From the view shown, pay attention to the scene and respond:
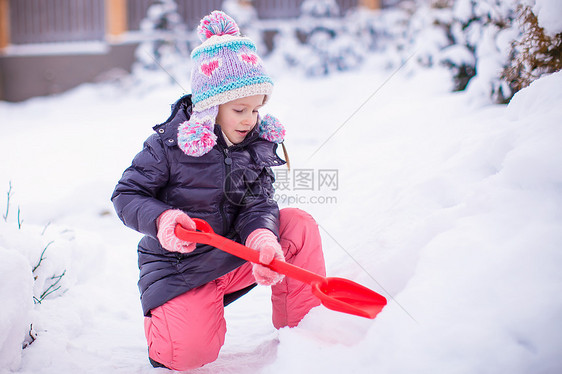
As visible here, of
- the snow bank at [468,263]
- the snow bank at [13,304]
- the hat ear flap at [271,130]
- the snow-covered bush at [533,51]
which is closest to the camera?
the snow bank at [468,263]

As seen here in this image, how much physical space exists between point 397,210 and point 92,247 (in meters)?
1.31

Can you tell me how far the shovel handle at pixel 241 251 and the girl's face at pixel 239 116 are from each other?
0.42 metres

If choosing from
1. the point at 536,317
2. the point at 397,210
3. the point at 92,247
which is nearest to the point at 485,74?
the point at 397,210

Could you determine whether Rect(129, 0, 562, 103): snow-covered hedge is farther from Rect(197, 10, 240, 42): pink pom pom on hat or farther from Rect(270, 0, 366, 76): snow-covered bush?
Rect(197, 10, 240, 42): pink pom pom on hat

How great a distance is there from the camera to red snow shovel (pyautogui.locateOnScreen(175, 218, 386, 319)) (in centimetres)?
111

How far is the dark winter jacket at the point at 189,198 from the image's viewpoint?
51.9 inches

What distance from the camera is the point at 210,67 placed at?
139 cm

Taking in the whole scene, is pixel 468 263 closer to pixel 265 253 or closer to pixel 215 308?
pixel 265 253

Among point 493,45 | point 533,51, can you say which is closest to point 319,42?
point 493,45

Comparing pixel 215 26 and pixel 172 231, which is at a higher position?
pixel 215 26

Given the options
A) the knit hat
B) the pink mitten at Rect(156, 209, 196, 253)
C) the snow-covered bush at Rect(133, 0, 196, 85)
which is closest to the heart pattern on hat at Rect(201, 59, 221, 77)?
the knit hat

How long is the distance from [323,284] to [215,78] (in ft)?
2.42

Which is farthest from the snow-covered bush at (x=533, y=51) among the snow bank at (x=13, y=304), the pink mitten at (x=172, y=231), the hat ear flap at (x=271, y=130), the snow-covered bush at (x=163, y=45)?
the snow-covered bush at (x=163, y=45)

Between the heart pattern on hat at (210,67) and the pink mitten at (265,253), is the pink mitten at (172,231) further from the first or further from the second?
the heart pattern on hat at (210,67)
